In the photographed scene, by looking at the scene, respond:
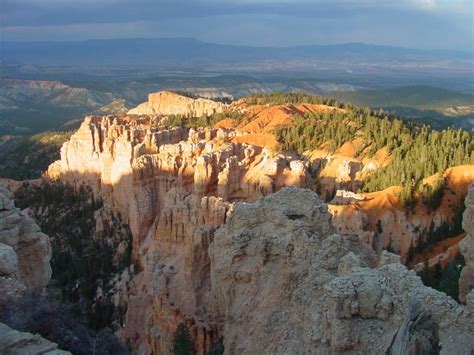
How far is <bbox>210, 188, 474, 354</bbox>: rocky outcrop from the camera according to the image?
370 inches

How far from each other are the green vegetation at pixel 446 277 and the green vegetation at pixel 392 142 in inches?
391

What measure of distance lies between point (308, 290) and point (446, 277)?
26.0ft

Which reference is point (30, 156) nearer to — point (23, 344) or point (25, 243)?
point (25, 243)

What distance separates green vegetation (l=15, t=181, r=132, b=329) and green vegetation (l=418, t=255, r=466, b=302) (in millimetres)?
13509

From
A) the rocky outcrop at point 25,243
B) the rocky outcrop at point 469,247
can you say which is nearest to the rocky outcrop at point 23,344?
the rocky outcrop at point 25,243

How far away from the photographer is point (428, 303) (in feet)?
29.5

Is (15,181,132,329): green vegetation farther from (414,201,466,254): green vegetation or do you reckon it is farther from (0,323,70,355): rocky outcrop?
(0,323,70,355): rocky outcrop

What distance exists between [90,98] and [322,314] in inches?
6478

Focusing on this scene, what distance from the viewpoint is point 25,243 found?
517 inches

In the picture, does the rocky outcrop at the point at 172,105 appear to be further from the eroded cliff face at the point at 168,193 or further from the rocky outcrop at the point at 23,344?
the rocky outcrop at the point at 23,344

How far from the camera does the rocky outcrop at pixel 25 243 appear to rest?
12.6m

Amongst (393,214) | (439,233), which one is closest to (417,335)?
(439,233)

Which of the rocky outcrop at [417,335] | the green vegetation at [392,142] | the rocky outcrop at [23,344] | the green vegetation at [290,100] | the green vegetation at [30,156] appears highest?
the rocky outcrop at [417,335]

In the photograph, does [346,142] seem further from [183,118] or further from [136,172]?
[183,118]
